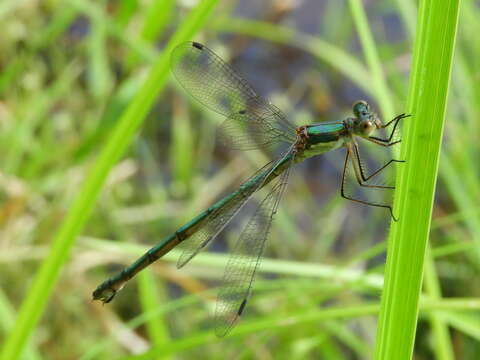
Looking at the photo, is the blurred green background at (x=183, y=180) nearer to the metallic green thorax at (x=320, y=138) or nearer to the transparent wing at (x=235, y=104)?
the transparent wing at (x=235, y=104)

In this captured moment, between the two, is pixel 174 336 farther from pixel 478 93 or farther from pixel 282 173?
pixel 478 93

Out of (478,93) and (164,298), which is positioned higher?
(478,93)

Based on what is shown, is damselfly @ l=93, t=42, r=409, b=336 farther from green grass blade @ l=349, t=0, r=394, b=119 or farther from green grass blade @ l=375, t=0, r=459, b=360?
green grass blade @ l=375, t=0, r=459, b=360

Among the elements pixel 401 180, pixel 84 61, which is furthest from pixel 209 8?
pixel 84 61

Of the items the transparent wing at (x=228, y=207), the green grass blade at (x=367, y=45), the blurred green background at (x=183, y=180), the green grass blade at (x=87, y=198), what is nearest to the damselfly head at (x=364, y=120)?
the green grass blade at (x=367, y=45)

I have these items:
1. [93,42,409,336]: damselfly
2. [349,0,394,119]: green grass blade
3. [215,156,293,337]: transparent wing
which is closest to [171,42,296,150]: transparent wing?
[93,42,409,336]: damselfly

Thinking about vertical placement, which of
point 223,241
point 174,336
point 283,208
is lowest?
point 174,336
